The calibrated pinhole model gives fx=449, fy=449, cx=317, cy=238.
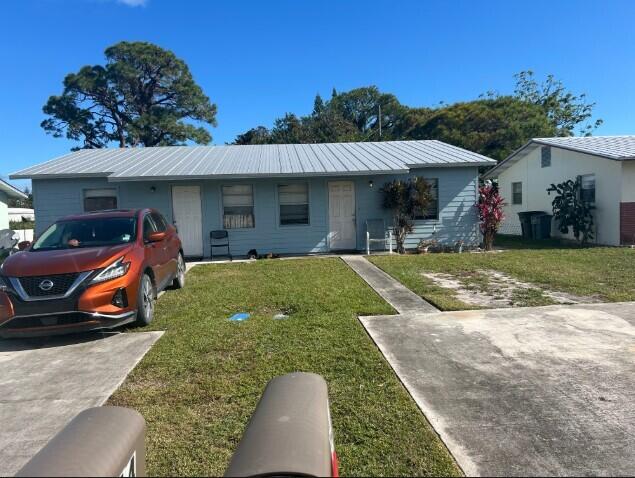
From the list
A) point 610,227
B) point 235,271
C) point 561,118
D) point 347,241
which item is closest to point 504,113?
point 561,118

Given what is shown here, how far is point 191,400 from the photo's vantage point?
387cm

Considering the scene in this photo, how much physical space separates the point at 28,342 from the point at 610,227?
16.1 metres

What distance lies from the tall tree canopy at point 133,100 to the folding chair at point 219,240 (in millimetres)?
28739

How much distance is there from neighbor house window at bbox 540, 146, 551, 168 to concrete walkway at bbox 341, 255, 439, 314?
1046cm

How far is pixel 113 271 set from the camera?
18.9 feet

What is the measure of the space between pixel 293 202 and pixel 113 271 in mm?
8819

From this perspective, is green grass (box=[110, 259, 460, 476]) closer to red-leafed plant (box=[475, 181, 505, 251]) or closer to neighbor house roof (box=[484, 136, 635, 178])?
red-leafed plant (box=[475, 181, 505, 251])

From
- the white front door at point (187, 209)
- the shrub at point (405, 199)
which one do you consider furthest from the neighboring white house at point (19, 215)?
the shrub at point (405, 199)

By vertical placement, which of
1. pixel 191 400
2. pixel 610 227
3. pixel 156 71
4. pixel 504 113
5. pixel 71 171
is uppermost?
pixel 156 71

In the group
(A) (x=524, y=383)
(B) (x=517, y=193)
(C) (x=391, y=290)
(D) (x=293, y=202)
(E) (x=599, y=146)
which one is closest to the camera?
(A) (x=524, y=383)

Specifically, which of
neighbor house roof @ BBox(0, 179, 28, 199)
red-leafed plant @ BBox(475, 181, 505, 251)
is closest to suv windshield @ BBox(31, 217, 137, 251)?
red-leafed plant @ BBox(475, 181, 505, 251)

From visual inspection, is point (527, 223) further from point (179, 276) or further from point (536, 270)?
point (179, 276)

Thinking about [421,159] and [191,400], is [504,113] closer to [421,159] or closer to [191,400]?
[421,159]

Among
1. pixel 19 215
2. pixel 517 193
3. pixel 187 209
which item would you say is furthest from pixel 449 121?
Result: pixel 19 215
